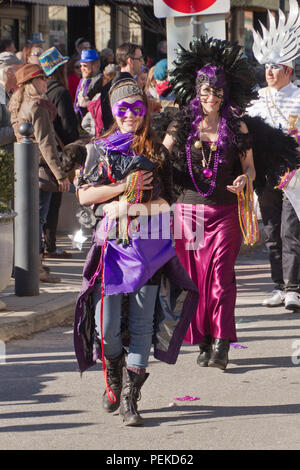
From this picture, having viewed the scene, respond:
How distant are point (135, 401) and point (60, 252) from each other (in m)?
5.60

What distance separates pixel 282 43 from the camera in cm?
846

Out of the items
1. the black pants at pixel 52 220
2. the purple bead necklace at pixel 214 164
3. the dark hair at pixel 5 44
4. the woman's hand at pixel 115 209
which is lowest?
the black pants at pixel 52 220

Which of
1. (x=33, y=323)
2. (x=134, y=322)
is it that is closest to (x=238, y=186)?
(x=134, y=322)

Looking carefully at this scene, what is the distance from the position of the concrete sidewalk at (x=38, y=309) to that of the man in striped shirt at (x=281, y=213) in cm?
172

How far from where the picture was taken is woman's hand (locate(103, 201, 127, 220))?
17.2 feet

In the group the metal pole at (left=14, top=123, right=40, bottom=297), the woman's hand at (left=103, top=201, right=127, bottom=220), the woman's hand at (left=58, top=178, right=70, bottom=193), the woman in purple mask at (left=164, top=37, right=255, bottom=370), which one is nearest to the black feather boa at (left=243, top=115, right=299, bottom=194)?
the woman in purple mask at (left=164, top=37, right=255, bottom=370)

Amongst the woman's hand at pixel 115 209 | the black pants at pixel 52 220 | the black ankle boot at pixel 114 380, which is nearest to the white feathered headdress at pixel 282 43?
the black pants at pixel 52 220

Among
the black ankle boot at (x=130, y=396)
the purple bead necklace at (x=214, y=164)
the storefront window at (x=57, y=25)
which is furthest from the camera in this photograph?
the storefront window at (x=57, y=25)

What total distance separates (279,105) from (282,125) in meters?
0.19

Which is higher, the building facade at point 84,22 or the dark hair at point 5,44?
the building facade at point 84,22

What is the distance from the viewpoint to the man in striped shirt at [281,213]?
841 cm

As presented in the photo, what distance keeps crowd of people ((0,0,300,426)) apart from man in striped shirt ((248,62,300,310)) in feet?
0.04

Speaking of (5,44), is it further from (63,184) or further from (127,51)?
(63,184)

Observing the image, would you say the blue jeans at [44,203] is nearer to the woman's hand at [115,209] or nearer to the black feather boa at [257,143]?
the black feather boa at [257,143]
